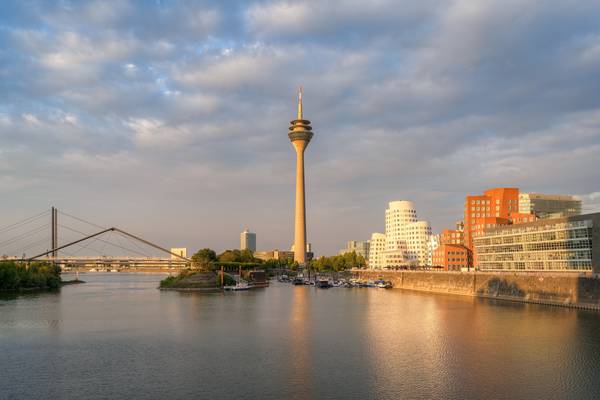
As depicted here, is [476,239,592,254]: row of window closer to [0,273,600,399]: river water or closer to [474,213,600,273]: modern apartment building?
[474,213,600,273]: modern apartment building

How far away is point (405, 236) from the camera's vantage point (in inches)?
6378

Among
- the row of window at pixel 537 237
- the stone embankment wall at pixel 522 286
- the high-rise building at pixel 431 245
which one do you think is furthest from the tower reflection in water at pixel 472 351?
the high-rise building at pixel 431 245

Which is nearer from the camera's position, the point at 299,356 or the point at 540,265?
the point at 299,356

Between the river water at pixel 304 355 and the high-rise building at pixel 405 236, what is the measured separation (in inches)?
3896

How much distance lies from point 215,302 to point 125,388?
4417 cm

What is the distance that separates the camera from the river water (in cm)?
2492

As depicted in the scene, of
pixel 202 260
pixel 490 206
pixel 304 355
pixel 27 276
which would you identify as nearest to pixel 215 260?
pixel 202 260

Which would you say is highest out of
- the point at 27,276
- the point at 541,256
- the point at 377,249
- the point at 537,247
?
the point at 537,247

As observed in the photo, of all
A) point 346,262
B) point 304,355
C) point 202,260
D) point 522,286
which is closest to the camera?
point 304,355

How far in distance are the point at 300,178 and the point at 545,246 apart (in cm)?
11023

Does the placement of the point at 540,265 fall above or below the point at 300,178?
below

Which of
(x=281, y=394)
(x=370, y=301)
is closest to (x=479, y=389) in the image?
(x=281, y=394)

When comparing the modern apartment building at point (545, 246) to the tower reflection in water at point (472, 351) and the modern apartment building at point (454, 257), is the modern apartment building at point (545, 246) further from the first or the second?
the modern apartment building at point (454, 257)

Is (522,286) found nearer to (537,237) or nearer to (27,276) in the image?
(537,237)
